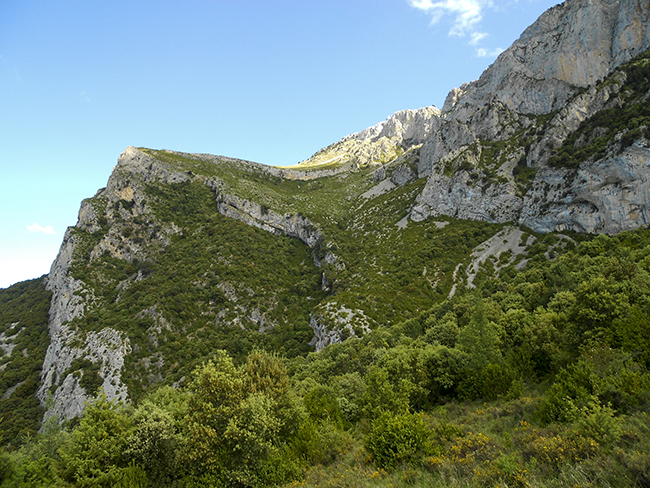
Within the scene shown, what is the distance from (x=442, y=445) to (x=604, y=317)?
49.8 ft

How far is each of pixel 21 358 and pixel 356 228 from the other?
96359 mm

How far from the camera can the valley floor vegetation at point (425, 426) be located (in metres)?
9.30

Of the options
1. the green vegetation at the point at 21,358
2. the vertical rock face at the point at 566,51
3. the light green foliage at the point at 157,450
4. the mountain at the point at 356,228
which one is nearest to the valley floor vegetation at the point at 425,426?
the light green foliage at the point at 157,450

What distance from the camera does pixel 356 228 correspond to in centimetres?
10769

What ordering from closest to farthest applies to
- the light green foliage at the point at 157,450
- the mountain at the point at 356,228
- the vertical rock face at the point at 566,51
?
the light green foliage at the point at 157,450 < the mountain at the point at 356,228 < the vertical rock face at the point at 566,51

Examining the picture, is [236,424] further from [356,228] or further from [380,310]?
[356,228]

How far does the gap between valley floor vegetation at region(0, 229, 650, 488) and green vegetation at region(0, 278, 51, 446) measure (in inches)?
1728

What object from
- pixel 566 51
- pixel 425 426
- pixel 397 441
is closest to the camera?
pixel 397 441

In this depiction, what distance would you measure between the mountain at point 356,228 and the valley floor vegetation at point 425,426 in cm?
3761

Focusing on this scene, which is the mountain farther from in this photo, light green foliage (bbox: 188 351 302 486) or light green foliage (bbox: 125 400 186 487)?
light green foliage (bbox: 125 400 186 487)

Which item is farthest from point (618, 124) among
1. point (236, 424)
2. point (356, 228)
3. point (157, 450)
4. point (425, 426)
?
point (157, 450)

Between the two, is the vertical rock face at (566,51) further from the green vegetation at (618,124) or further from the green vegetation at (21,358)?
the green vegetation at (21,358)

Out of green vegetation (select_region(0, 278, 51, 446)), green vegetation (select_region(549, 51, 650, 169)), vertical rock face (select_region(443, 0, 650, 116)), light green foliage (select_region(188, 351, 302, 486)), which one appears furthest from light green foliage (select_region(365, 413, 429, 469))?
vertical rock face (select_region(443, 0, 650, 116))

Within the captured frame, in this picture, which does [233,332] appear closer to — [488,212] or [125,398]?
[125,398]
